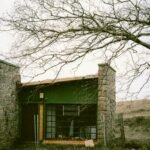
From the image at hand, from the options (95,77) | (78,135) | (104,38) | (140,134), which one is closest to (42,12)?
(104,38)

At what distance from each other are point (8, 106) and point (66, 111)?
306 centimetres

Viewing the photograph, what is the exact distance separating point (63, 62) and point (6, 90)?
10229 mm

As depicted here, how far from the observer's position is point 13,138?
68.2ft

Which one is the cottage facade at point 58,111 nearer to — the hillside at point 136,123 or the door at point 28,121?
the door at point 28,121

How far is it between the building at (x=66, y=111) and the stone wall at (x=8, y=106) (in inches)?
28.0

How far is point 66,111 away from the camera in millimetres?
21281

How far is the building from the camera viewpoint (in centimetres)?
2073

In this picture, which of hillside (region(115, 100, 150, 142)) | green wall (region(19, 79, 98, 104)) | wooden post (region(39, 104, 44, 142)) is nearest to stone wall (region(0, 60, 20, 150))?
green wall (region(19, 79, 98, 104))

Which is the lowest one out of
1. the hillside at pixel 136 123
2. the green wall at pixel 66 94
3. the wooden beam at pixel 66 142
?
the wooden beam at pixel 66 142

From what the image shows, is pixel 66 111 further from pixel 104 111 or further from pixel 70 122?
pixel 104 111

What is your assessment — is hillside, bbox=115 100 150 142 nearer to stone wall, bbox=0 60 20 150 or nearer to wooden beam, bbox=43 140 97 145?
wooden beam, bbox=43 140 97 145

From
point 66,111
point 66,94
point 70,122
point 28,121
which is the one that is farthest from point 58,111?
point 28,121

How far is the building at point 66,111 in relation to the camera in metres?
20.7

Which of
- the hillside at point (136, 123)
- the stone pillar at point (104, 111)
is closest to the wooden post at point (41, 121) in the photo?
the stone pillar at point (104, 111)
